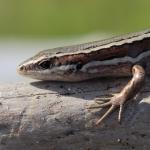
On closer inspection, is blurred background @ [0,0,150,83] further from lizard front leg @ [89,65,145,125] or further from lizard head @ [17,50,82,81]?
lizard front leg @ [89,65,145,125]

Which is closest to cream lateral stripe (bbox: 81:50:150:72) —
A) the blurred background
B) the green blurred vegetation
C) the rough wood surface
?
the rough wood surface

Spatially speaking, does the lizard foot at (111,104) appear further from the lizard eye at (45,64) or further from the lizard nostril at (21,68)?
the lizard nostril at (21,68)

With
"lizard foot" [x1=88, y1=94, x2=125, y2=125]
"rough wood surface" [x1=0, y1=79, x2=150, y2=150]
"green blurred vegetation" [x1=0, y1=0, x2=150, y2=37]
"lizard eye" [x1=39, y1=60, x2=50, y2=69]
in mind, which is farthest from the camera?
"green blurred vegetation" [x1=0, y1=0, x2=150, y2=37]

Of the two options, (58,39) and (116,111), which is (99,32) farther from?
(116,111)

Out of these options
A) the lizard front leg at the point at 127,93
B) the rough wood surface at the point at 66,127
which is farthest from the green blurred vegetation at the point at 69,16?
the rough wood surface at the point at 66,127

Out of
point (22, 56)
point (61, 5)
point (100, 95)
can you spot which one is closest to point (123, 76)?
point (100, 95)

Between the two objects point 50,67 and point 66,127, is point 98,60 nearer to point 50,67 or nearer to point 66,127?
point 50,67

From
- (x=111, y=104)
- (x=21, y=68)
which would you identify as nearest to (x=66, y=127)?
(x=111, y=104)
